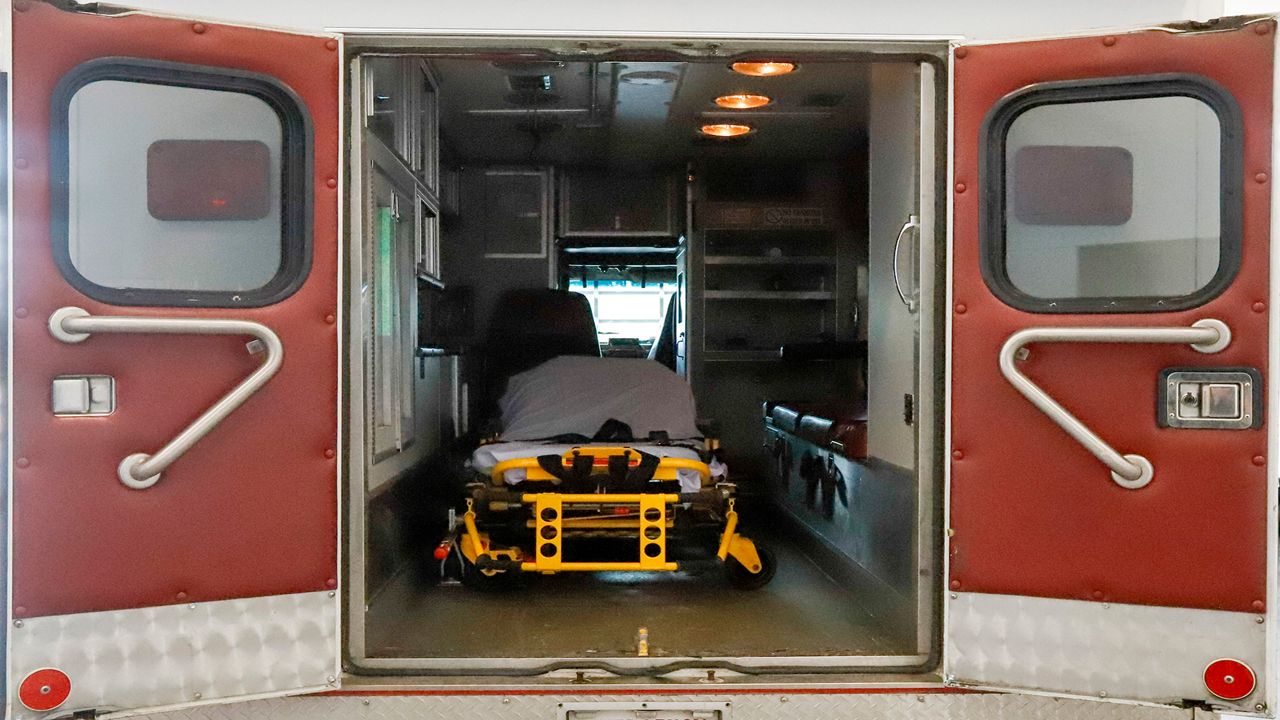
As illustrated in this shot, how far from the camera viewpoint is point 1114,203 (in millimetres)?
2760

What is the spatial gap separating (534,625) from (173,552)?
1.71 m

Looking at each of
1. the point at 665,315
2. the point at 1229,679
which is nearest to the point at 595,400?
the point at 1229,679

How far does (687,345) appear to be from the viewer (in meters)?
8.20

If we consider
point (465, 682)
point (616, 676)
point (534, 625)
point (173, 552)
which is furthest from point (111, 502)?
point (534, 625)

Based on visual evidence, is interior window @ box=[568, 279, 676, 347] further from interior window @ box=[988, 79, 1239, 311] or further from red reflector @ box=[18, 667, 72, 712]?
red reflector @ box=[18, 667, 72, 712]

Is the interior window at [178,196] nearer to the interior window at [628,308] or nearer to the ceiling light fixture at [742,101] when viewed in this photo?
the ceiling light fixture at [742,101]

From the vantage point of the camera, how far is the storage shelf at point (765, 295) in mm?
8141

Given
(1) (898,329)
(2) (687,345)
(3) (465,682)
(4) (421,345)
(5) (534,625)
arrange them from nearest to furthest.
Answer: (3) (465,682)
(1) (898,329)
(5) (534,625)
(4) (421,345)
(2) (687,345)

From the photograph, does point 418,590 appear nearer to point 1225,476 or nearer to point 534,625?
point 534,625

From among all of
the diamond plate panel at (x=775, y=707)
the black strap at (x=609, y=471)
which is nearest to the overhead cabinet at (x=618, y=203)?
the black strap at (x=609, y=471)

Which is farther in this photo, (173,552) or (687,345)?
(687,345)

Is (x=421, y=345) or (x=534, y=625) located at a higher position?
(x=421, y=345)

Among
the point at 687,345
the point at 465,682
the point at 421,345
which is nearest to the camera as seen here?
the point at 465,682

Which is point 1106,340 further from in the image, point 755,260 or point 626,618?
point 755,260
